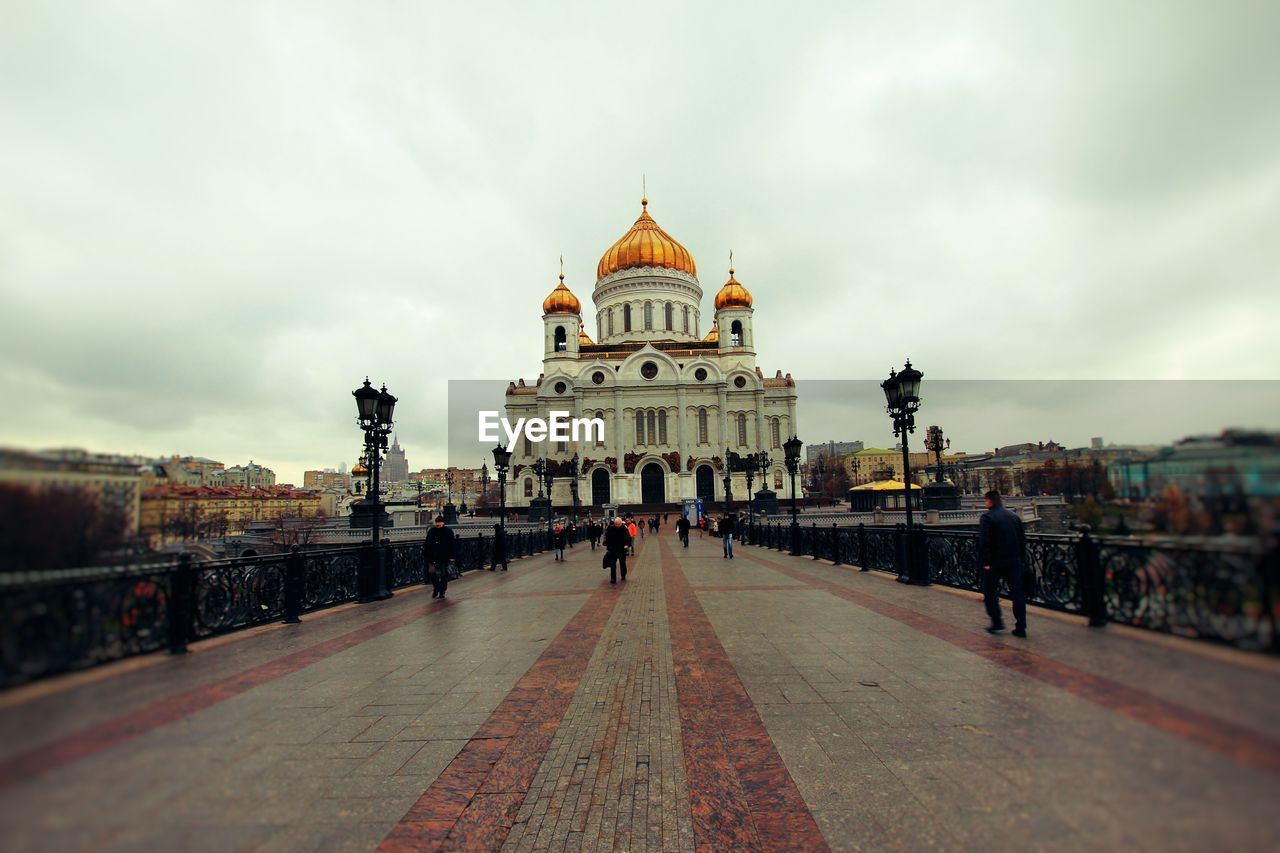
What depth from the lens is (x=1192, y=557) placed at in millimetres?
1388

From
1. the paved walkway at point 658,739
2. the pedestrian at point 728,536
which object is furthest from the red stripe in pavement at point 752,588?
the pedestrian at point 728,536

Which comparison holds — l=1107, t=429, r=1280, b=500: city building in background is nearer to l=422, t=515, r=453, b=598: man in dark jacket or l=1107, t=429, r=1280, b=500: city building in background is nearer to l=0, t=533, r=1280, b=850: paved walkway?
l=0, t=533, r=1280, b=850: paved walkway

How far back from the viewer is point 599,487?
174 feet

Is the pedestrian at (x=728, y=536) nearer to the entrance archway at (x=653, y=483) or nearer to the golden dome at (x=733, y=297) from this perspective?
the entrance archway at (x=653, y=483)

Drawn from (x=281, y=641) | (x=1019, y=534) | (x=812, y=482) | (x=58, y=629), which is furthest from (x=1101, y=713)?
(x=812, y=482)

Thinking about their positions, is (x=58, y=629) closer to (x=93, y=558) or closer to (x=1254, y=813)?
(x=93, y=558)

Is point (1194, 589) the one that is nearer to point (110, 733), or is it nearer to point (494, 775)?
point (110, 733)

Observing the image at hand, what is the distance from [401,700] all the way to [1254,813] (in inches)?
190

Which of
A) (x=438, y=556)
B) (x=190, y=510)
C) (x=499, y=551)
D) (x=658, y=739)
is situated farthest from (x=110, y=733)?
(x=499, y=551)

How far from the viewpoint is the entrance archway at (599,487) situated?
52844 millimetres

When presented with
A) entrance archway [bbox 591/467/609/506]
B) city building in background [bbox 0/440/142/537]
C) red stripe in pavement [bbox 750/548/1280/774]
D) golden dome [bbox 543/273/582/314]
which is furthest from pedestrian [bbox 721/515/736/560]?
golden dome [bbox 543/273/582/314]

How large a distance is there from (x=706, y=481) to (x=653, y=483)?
4682 mm

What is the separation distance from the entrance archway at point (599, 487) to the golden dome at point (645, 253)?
70.6 feet

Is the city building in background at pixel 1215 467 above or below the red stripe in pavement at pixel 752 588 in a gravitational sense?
above
